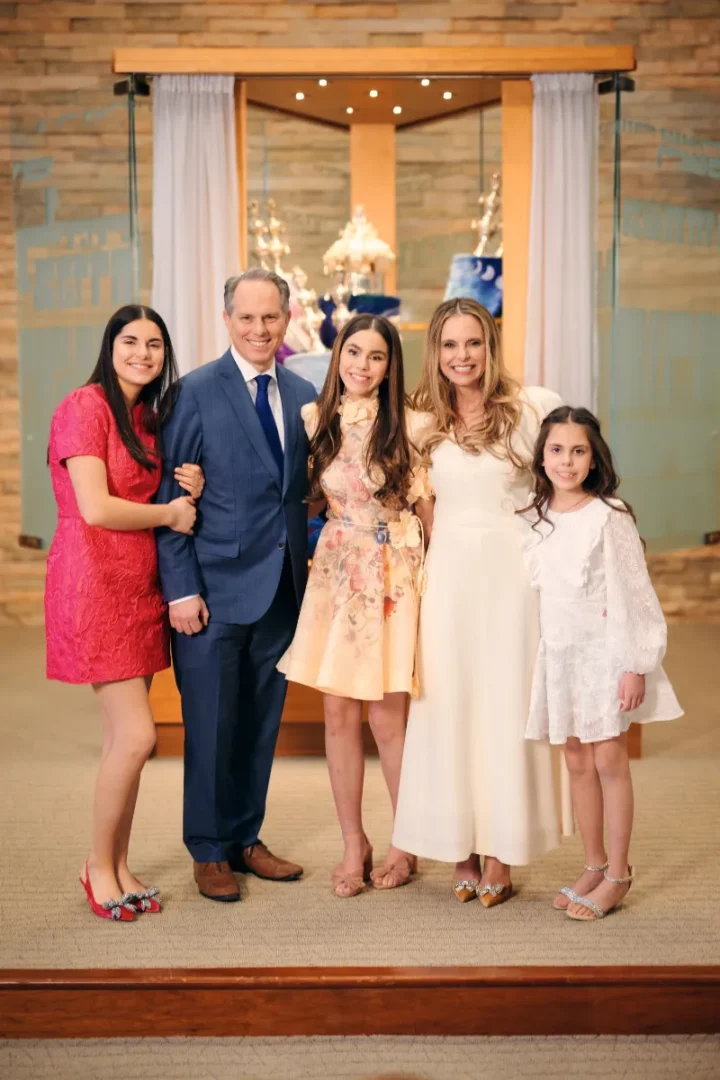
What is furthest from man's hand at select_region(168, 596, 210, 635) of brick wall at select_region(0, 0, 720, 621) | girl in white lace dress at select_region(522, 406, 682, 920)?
brick wall at select_region(0, 0, 720, 621)

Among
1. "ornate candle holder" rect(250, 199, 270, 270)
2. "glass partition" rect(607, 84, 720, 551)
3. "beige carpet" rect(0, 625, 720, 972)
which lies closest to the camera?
"beige carpet" rect(0, 625, 720, 972)

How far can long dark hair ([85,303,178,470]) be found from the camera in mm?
2730

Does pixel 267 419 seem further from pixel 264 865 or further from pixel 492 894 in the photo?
pixel 492 894

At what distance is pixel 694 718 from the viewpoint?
4.70m

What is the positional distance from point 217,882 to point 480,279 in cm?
286

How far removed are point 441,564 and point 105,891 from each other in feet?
3.66

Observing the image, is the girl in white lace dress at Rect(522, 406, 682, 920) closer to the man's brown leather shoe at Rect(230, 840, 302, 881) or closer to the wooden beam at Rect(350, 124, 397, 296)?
the man's brown leather shoe at Rect(230, 840, 302, 881)

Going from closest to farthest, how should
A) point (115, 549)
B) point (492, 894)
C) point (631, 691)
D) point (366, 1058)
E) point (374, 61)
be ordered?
point (366, 1058), point (631, 691), point (115, 549), point (492, 894), point (374, 61)

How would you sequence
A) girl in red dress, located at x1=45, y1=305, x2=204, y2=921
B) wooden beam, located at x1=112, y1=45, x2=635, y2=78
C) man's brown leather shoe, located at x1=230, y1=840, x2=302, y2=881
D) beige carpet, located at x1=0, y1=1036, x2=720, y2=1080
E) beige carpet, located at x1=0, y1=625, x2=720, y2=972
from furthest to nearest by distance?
wooden beam, located at x1=112, y1=45, x2=635, y2=78 < man's brown leather shoe, located at x1=230, y1=840, x2=302, y2=881 < girl in red dress, located at x1=45, y1=305, x2=204, y2=921 < beige carpet, located at x1=0, y1=625, x2=720, y2=972 < beige carpet, located at x1=0, y1=1036, x2=720, y2=1080

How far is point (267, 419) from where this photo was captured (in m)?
2.88

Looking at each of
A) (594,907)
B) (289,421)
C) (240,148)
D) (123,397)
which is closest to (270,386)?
(289,421)

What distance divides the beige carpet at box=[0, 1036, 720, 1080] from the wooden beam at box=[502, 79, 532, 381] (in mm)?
2877

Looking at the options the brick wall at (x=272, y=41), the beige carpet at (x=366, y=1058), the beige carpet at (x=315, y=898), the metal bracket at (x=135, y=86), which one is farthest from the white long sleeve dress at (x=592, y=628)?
the brick wall at (x=272, y=41)

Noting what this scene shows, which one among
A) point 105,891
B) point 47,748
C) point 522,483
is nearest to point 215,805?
point 105,891
